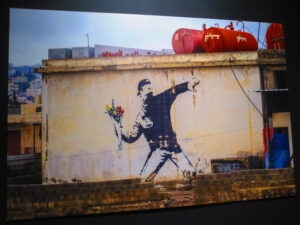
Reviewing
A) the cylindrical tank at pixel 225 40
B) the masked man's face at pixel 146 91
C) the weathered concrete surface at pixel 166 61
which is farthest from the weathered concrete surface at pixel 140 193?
the cylindrical tank at pixel 225 40

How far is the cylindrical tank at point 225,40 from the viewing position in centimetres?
321

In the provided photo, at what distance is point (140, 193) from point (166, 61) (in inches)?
56.2

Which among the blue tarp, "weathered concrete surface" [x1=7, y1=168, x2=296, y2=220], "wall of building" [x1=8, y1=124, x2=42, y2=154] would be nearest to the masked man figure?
A: "weathered concrete surface" [x1=7, y1=168, x2=296, y2=220]

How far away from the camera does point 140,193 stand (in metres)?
2.89

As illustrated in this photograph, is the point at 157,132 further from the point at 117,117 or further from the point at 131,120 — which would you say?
the point at 117,117

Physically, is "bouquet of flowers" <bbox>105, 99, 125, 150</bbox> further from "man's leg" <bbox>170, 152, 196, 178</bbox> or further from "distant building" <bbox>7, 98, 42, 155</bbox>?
"distant building" <bbox>7, 98, 42, 155</bbox>

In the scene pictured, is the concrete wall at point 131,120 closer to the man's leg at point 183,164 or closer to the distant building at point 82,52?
the man's leg at point 183,164

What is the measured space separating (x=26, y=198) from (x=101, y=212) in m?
0.73

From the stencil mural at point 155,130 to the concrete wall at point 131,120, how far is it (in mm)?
47

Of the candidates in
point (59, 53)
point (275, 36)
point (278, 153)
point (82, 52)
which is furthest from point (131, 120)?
point (275, 36)

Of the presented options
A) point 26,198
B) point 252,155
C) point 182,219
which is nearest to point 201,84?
point 252,155

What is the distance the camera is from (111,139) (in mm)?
2943

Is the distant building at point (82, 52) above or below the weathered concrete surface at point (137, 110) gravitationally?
above

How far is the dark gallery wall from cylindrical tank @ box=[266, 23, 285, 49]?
7cm
